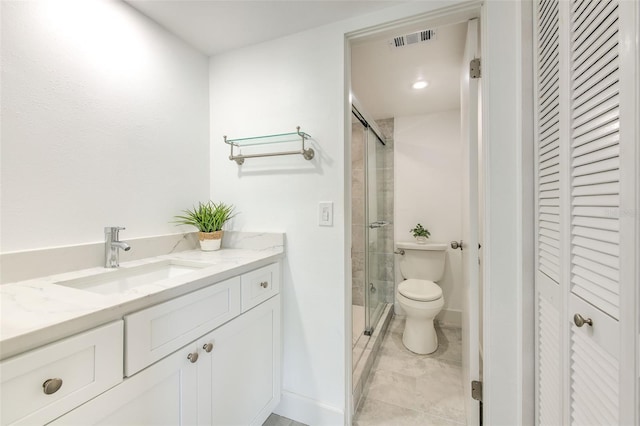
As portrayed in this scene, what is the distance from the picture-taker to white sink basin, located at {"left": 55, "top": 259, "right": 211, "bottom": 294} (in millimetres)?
1018

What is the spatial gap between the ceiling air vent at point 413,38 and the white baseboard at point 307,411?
6.81ft

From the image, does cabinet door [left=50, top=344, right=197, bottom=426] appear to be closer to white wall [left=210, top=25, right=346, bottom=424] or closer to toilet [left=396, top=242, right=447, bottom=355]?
white wall [left=210, top=25, right=346, bottom=424]

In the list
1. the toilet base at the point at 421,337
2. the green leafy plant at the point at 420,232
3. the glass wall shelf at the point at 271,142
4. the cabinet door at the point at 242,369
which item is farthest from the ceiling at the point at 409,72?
the toilet base at the point at 421,337

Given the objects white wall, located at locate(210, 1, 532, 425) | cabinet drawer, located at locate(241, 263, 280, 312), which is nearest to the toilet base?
white wall, located at locate(210, 1, 532, 425)

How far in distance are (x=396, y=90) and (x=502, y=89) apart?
122 centimetres

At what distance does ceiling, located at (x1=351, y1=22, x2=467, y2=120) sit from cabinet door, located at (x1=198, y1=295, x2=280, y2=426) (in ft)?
5.09

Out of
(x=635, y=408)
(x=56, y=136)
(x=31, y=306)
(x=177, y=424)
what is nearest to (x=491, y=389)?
(x=635, y=408)

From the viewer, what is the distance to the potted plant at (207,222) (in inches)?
60.4

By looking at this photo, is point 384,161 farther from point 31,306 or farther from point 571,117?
point 31,306

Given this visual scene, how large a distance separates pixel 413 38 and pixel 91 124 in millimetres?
1700

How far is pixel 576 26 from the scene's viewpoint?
72 cm

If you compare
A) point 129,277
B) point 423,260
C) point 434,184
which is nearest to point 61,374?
point 129,277

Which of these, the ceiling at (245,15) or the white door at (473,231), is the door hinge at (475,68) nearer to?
the white door at (473,231)

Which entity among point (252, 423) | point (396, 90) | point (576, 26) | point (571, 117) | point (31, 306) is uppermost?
point (396, 90)
